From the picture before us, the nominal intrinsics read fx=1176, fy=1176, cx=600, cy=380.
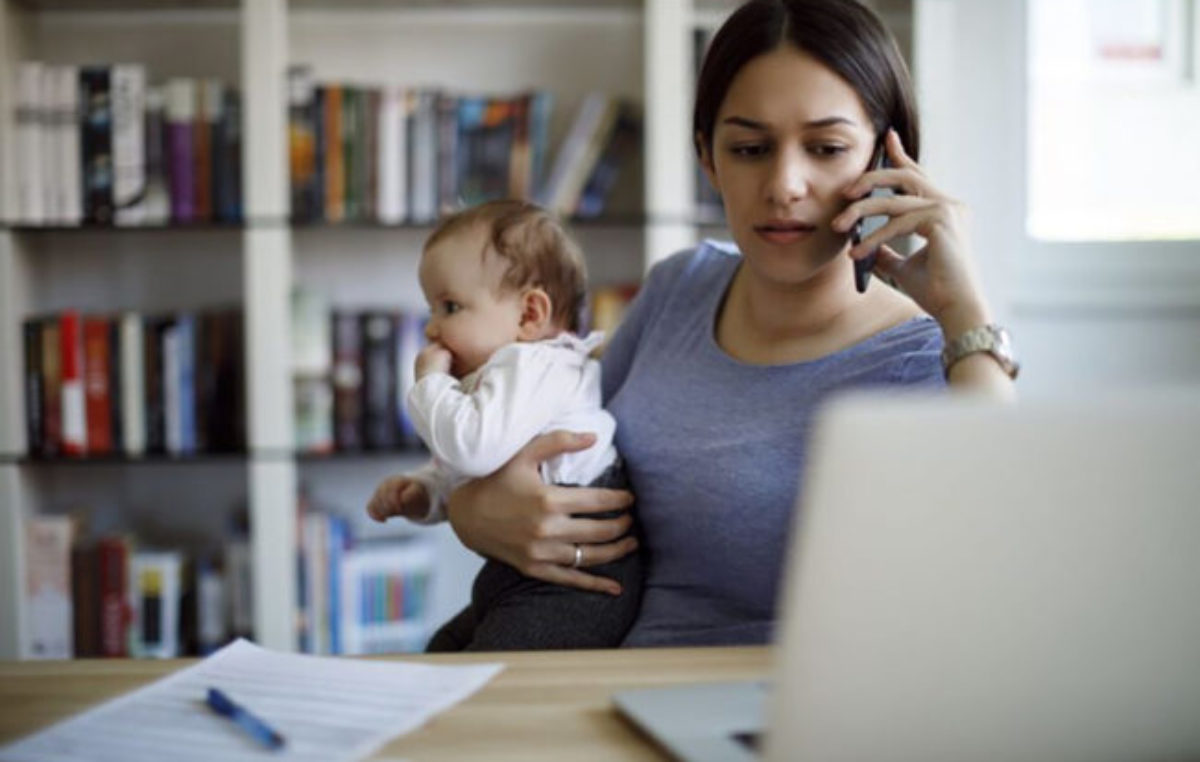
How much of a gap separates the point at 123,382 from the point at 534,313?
1.64m

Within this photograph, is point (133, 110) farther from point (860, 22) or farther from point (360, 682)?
point (360, 682)

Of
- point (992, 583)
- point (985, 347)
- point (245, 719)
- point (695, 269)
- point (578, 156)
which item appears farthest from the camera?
point (578, 156)

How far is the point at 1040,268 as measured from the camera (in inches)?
120

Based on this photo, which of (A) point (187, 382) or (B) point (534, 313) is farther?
(A) point (187, 382)

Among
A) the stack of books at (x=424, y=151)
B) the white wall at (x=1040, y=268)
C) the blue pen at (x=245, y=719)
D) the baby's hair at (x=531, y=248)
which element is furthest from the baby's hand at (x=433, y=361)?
the white wall at (x=1040, y=268)

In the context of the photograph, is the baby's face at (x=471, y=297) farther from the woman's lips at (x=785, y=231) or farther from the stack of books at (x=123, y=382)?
the stack of books at (x=123, y=382)

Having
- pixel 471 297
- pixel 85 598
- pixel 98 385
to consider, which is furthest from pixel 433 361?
pixel 85 598

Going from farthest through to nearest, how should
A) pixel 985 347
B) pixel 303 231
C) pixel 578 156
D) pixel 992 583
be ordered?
pixel 303 231 < pixel 578 156 < pixel 985 347 < pixel 992 583

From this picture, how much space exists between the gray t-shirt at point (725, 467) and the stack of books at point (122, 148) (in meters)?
1.67

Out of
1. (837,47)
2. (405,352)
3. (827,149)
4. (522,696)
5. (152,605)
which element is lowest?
(152,605)

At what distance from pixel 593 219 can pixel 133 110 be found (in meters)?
1.09

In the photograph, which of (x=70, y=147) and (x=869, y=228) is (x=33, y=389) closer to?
(x=70, y=147)

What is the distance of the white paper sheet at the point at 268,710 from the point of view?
2.52ft

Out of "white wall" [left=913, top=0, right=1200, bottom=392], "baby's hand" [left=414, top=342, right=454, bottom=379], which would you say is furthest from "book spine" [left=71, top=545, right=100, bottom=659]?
"white wall" [left=913, top=0, right=1200, bottom=392]
